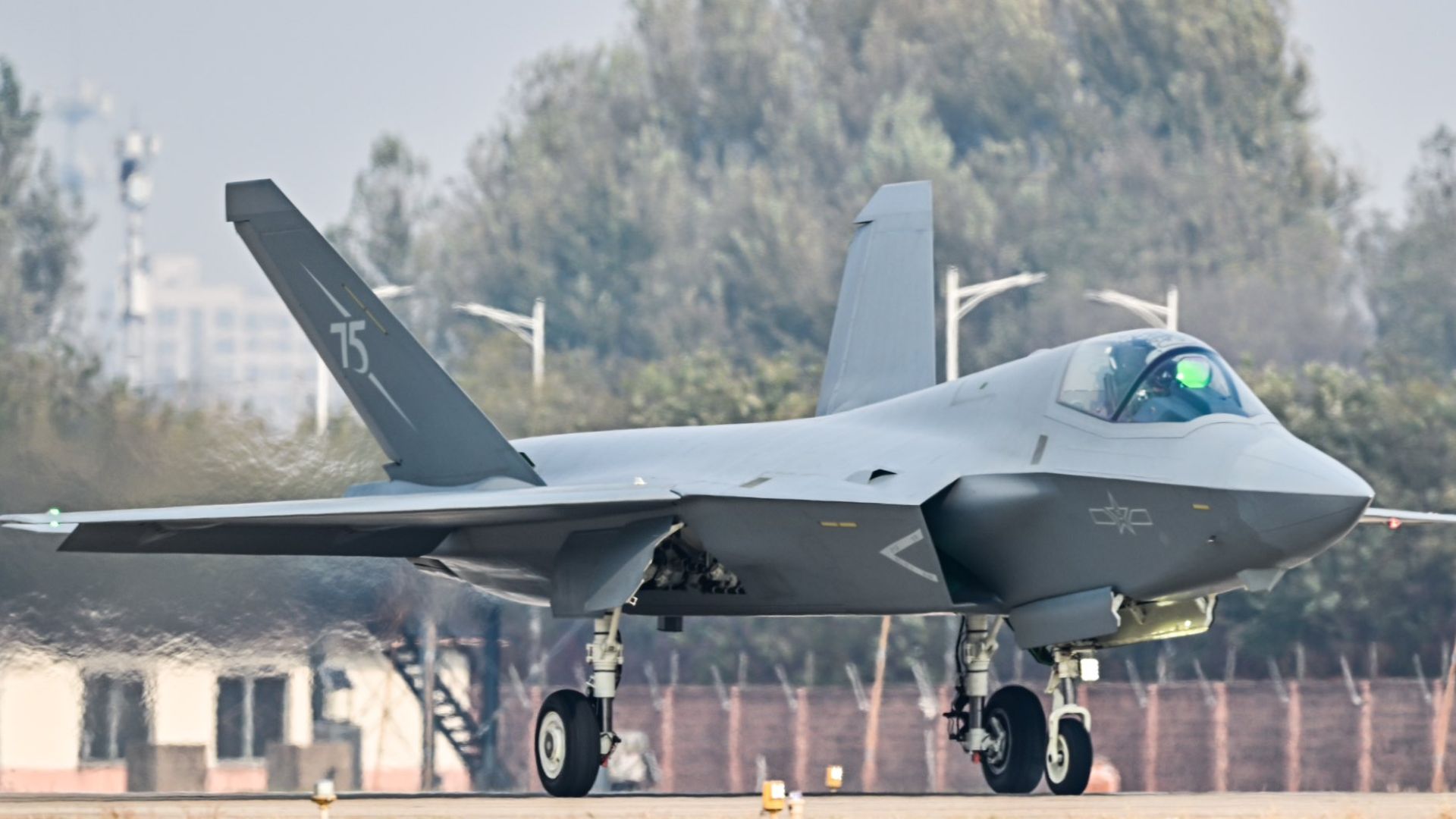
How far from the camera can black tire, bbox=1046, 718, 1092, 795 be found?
57.9 feet

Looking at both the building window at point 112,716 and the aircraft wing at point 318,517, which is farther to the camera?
the building window at point 112,716

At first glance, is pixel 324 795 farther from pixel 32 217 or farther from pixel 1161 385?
pixel 32 217

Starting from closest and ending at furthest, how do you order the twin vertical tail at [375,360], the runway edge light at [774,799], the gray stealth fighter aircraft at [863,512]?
the runway edge light at [774,799]
the gray stealth fighter aircraft at [863,512]
the twin vertical tail at [375,360]

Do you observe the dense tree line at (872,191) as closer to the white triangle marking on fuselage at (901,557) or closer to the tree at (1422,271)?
the tree at (1422,271)

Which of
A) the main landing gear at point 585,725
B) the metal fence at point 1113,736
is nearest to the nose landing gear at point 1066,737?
the main landing gear at point 585,725

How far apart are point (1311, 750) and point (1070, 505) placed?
45.7 feet

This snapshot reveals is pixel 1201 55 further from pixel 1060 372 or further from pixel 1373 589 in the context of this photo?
pixel 1060 372

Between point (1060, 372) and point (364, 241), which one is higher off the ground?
point (364, 241)

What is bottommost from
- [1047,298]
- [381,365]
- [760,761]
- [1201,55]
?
[760,761]

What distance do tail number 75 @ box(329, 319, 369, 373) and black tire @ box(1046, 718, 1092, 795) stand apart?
681 centimetres

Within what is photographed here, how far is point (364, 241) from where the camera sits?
271ft

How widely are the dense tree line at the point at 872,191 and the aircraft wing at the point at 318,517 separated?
28.1 m

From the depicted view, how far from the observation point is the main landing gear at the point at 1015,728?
17703 millimetres

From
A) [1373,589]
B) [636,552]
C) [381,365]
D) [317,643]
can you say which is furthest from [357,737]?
[1373,589]
